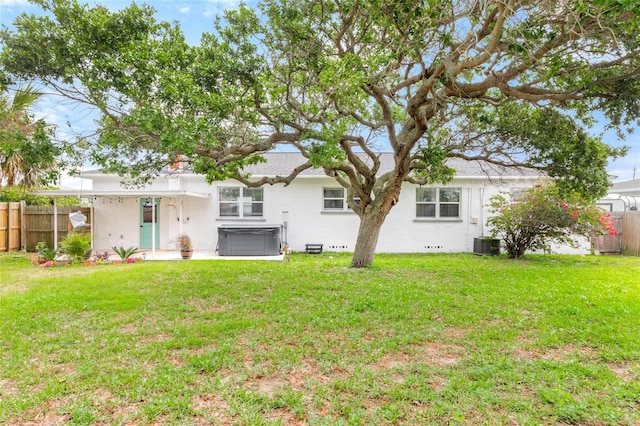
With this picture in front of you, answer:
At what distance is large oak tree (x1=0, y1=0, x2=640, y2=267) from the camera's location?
16.5 ft

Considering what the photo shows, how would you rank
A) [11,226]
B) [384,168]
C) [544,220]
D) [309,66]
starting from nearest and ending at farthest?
[309,66]
[544,220]
[11,226]
[384,168]

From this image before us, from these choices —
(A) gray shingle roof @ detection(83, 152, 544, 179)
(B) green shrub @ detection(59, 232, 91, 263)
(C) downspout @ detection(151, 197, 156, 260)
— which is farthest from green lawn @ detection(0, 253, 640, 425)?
(A) gray shingle roof @ detection(83, 152, 544, 179)

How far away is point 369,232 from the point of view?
Answer: 918 cm

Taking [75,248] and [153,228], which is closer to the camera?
[75,248]

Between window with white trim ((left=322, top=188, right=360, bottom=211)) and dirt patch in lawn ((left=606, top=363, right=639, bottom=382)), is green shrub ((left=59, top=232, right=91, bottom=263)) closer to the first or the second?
window with white trim ((left=322, top=188, right=360, bottom=211))

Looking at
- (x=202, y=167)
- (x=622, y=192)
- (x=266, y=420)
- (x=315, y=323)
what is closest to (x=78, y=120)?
(x=202, y=167)

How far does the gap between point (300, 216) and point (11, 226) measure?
11034 millimetres

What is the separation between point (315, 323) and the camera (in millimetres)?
4703

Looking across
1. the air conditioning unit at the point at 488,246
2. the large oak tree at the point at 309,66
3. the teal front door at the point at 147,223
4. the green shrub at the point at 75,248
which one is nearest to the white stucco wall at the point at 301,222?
the teal front door at the point at 147,223

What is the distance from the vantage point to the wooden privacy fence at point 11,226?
502 inches

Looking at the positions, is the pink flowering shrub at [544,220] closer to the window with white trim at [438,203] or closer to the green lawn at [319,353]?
the window with white trim at [438,203]

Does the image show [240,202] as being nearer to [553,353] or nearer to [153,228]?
[153,228]

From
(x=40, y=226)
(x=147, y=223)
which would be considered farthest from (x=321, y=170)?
(x=40, y=226)

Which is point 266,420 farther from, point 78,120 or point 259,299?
point 78,120
